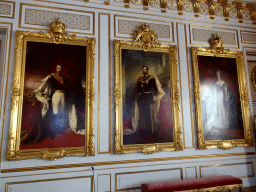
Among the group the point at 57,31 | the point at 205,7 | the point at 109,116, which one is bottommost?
the point at 109,116

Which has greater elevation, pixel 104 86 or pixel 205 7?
pixel 205 7

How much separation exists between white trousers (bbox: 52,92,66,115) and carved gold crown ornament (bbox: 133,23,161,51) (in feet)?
6.32

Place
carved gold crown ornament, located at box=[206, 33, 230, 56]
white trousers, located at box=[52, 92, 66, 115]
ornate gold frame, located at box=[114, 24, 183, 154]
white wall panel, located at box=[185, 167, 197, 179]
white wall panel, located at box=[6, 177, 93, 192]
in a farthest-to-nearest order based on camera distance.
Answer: carved gold crown ornament, located at box=[206, 33, 230, 56] < white wall panel, located at box=[185, 167, 197, 179] < ornate gold frame, located at box=[114, 24, 183, 154] < white trousers, located at box=[52, 92, 66, 115] < white wall panel, located at box=[6, 177, 93, 192]

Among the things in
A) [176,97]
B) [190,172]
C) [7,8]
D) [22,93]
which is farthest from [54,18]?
[190,172]

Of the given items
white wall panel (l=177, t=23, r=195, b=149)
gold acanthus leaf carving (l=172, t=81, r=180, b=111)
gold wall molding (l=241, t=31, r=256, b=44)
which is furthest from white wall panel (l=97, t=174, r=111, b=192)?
gold wall molding (l=241, t=31, r=256, b=44)

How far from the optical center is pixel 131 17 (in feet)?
13.2

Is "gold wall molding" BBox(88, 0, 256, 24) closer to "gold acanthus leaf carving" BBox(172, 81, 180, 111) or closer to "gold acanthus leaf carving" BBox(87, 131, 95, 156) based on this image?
"gold acanthus leaf carving" BBox(172, 81, 180, 111)

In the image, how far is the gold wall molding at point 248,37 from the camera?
15.5ft

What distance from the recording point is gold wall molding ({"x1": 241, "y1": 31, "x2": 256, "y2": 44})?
4.72 m

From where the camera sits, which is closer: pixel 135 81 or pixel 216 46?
pixel 135 81

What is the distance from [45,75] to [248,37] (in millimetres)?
5129

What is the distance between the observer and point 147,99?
12.4 feet

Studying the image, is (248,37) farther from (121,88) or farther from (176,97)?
(121,88)

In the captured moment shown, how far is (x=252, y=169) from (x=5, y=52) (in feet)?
19.2
